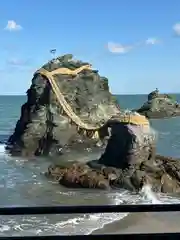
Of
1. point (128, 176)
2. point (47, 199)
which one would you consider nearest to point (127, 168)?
point (128, 176)

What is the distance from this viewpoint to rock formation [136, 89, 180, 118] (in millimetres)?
89812

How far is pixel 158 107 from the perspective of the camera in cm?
9338

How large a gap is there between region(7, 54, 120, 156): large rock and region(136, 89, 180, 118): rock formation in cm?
4724

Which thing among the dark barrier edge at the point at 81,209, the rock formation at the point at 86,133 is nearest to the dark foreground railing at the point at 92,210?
the dark barrier edge at the point at 81,209

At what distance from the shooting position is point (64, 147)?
35.2 metres

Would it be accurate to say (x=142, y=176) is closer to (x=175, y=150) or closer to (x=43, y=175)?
(x=43, y=175)

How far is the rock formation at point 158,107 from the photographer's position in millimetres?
89812

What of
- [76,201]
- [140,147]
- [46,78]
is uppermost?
[46,78]

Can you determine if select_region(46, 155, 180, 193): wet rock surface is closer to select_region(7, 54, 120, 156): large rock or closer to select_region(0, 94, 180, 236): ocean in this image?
select_region(0, 94, 180, 236): ocean

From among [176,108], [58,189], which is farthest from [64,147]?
[176,108]

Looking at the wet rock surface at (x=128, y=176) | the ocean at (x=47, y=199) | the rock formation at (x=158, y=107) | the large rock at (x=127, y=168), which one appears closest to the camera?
the ocean at (x=47, y=199)

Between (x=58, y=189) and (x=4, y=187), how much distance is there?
3029 millimetres

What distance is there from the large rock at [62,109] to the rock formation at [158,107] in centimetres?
4724

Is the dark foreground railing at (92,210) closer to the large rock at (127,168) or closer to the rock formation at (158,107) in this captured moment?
the large rock at (127,168)
